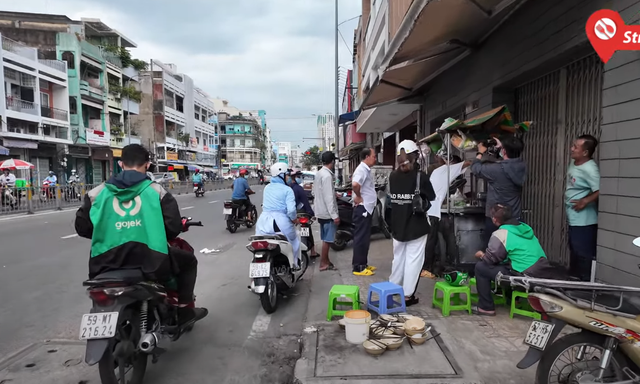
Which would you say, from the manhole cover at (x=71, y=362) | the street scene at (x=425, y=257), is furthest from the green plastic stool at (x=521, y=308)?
the manhole cover at (x=71, y=362)

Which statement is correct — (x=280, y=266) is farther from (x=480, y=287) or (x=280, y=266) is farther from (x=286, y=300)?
(x=480, y=287)

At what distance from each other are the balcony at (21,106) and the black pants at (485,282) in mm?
27646

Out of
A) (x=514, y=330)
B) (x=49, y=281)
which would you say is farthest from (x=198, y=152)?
(x=514, y=330)

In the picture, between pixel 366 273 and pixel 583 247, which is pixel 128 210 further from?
pixel 583 247

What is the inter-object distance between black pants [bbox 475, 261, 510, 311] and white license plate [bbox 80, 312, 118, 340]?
10.8 feet

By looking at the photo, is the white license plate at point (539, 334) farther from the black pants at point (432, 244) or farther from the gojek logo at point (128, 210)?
the black pants at point (432, 244)

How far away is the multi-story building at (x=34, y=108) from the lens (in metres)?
23.0

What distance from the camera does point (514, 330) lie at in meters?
3.78

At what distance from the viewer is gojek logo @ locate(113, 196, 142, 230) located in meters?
2.92

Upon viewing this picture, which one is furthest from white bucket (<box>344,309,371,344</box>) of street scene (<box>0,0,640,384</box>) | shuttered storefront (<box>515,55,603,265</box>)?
shuttered storefront (<box>515,55,603,265</box>)

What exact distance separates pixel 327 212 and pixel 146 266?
364 cm

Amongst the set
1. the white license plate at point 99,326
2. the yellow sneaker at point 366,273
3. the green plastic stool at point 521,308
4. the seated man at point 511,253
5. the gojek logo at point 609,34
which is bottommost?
the yellow sneaker at point 366,273

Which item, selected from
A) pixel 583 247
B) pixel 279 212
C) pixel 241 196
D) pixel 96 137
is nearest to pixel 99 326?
pixel 279 212

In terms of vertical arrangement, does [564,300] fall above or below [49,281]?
above
